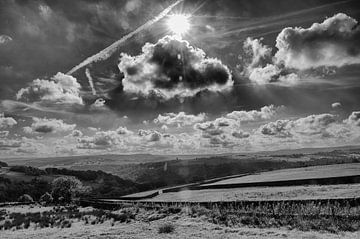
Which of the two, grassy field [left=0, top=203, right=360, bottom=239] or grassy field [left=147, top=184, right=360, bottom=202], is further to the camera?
grassy field [left=147, top=184, right=360, bottom=202]

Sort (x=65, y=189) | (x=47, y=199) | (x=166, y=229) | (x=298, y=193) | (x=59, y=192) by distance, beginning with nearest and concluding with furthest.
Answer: (x=166, y=229)
(x=298, y=193)
(x=47, y=199)
(x=59, y=192)
(x=65, y=189)

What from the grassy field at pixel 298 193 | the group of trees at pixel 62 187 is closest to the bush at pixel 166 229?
the grassy field at pixel 298 193

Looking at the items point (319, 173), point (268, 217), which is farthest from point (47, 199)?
point (268, 217)

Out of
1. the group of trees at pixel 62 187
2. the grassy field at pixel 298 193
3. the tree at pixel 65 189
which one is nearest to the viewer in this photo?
the grassy field at pixel 298 193

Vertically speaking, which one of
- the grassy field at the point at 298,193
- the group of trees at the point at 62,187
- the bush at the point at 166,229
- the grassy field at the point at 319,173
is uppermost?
the grassy field at the point at 319,173

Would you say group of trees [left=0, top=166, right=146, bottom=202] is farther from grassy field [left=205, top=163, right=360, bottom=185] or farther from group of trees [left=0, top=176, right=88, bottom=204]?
grassy field [left=205, top=163, right=360, bottom=185]

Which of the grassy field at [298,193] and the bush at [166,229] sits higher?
the grassy field at [298,193]

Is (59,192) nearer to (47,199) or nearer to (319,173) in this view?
(47,199)

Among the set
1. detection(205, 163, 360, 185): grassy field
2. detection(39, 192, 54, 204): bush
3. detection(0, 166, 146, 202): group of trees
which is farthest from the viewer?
detection(0, 166, 146, 202): group of trees

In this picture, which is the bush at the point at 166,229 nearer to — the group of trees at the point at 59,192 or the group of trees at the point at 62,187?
the group of trees at the point at 59,192

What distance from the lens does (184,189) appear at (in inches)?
2124

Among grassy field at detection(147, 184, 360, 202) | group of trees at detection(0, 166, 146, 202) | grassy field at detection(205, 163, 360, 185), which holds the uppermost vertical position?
grassy field at detection(205, 163, 360, 185)

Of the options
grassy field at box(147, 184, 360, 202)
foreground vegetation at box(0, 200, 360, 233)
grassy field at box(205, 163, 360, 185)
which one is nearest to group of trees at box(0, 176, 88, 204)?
grassy field at box(205, 163, 360, 185)

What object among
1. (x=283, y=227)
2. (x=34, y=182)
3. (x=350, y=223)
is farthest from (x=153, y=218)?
(x=34, y=182)
